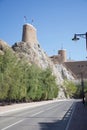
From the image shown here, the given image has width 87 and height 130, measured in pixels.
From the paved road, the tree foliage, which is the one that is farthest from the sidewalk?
the tree foliage

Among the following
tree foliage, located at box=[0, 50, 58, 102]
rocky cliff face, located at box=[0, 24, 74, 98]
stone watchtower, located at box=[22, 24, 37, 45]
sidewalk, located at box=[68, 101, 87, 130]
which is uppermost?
stone watchtower, located at box=[22, 24, 37, 45]

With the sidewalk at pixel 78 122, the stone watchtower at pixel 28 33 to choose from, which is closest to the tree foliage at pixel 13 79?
the sidewalk at pixel 78 122

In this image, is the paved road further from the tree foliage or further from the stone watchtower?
the stone watchtower

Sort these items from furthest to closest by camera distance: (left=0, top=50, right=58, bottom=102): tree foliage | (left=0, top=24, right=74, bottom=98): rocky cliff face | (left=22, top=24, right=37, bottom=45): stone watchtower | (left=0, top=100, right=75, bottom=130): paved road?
(left=22, top=24, right=37, bottom=45): stone watchtower → (left=0, top=24, right=74, bottom=98): rocky cliff face → (left=0, top=50, right=58, bottom=102): tree foliage → (left=0, top=100, right=75, bottom=130): paved road

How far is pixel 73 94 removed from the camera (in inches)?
6772

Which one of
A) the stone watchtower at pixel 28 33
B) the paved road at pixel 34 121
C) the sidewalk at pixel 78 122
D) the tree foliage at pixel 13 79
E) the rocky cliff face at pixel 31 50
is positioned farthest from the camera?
the stone watchtower at pixel 28 33

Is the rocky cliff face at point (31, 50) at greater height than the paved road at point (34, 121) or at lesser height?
greater

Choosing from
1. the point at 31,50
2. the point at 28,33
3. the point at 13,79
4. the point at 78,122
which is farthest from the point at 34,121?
the point at 28,33

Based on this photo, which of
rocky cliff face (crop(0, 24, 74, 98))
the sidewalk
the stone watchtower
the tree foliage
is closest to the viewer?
the sidewalk

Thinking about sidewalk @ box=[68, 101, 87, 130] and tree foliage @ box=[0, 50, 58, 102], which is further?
tree foliage @ box=[0, 50, 58, 102]

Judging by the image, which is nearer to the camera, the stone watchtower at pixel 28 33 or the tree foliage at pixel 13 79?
the tree foliage at pixel 13 79

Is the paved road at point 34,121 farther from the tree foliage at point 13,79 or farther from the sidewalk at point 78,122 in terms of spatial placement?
the tree foliage at point 13,79

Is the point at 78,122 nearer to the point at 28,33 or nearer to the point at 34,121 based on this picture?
the point at 34,121

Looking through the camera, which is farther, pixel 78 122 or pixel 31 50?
pixel 31 50
